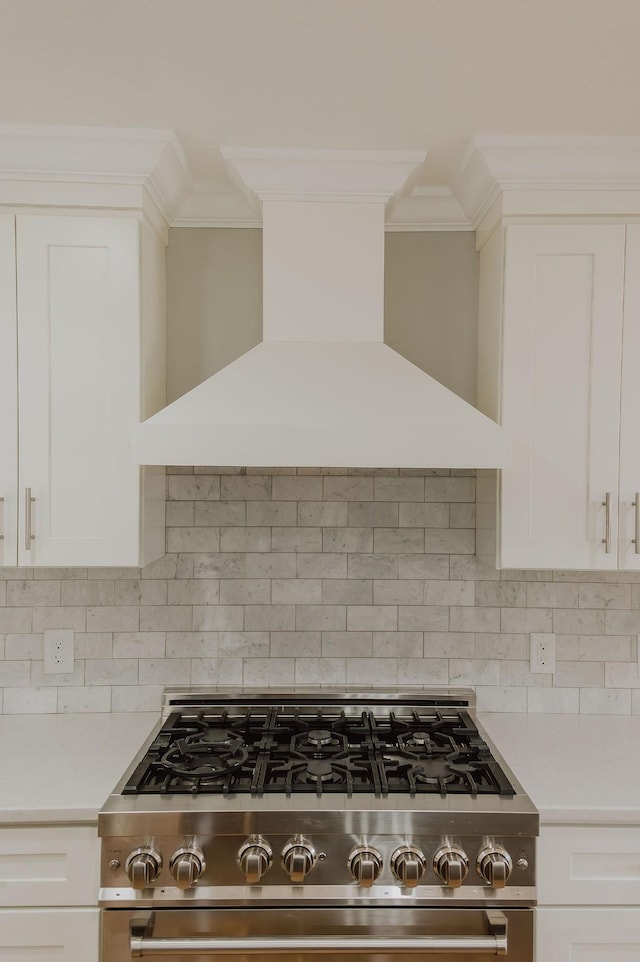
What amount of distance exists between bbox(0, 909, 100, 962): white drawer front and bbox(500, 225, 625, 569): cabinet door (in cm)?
132

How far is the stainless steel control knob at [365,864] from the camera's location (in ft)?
4.84

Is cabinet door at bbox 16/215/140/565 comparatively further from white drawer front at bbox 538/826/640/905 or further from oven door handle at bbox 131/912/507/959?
white drawer front at bbox 538/826/640/905

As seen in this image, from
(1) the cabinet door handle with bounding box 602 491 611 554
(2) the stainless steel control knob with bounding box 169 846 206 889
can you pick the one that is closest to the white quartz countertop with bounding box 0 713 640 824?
(2) the stainless steel control knob with bounding box 169 846 206 889

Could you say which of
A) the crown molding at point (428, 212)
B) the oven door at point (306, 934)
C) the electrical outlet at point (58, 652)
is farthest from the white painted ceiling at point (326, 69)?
the oven door at point (306, 934)

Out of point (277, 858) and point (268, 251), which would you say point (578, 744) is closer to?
point (277, 858)

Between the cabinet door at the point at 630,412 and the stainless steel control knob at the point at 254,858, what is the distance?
1135 millimetres

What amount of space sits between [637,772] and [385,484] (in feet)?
3.36

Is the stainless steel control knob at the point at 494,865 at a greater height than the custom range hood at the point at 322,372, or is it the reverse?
the custom range hood at the point at 322,372

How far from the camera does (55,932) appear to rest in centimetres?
153

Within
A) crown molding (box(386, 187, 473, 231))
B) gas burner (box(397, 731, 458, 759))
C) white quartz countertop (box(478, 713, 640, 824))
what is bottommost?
white quartz countertop (box(478, 713, 640, 824))

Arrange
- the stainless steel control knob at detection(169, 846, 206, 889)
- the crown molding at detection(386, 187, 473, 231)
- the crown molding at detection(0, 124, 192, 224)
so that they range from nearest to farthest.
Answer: the stainless steel control knob at detection(169, 846, 206, 889) < the crown molding at detection(0, 124, 192, 224) < the crown molding at detection(386, 187, 473, 231)

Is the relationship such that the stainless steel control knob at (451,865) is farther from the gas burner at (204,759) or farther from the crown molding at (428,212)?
the crown molding at (428,212)

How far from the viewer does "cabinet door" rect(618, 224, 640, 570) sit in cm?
187

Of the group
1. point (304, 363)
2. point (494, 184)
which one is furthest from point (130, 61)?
point (494, 184)
